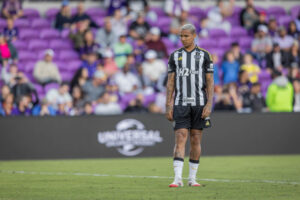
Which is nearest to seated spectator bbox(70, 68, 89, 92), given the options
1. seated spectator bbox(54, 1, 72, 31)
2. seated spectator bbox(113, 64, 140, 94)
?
seated spectator bbox(113, 64, 140, 94)

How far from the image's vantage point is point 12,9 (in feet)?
67.3

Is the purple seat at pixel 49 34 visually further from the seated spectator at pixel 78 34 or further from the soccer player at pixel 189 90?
the soccer player at pixel 189 90

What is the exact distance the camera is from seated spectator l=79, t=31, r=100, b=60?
19672 mm

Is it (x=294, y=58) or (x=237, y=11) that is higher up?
(x=237, y=11)

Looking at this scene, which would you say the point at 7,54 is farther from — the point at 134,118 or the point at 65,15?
the point at 134,118

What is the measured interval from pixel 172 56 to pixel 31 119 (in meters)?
7.43

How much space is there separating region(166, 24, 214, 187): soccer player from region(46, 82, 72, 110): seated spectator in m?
8.83

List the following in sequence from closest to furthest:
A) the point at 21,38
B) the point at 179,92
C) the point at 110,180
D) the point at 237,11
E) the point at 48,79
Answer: the point at 179,92
the point at 110,180
the point at 48,79
the point at 21,38
the point at 237,11

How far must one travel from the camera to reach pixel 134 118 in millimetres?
15898

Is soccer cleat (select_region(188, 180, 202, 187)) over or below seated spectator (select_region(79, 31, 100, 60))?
below

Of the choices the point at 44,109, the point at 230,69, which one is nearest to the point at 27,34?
the point at 44,109

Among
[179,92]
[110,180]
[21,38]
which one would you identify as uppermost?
[21,38]

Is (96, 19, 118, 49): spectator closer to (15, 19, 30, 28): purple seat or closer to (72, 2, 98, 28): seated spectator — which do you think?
(72, 2, 98, 28): seated spectator

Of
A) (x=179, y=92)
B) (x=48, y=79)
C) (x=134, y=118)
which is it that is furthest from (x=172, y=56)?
(x=48, y=79)
